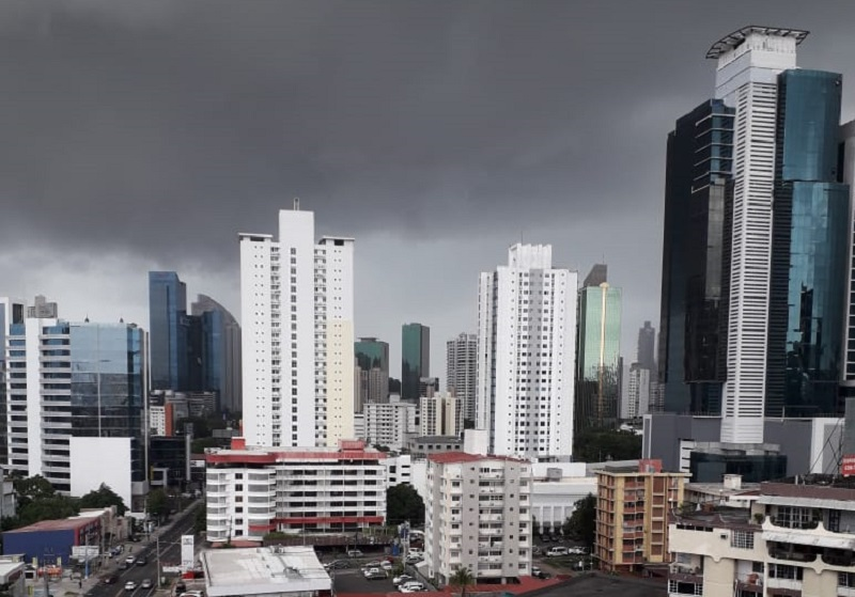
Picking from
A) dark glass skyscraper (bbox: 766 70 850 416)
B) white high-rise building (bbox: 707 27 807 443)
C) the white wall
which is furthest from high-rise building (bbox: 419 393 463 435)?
dark glass skyscraper (bbox: 766 70 850 416)

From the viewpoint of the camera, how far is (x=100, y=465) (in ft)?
149

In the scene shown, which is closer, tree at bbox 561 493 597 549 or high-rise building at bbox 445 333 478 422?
tree at bbox 561 493 597 549

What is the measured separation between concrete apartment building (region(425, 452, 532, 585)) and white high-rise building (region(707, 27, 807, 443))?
75.1 ft

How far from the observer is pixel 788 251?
142ft

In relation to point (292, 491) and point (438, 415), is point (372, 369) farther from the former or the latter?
point (292, 491)

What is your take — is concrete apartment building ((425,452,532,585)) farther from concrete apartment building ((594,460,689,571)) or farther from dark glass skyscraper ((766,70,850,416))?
dark glass skyscraper ((766,70,850,416))

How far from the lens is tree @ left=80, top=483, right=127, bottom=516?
40500mm

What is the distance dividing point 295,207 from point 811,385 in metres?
40.4

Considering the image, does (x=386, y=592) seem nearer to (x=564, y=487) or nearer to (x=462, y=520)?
(x=462, y=520)

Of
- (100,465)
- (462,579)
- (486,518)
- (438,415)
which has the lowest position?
(438,415)

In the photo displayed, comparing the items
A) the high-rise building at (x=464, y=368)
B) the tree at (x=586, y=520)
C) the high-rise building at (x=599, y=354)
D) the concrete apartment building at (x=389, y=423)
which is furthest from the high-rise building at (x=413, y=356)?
the tree at (x=586, y=520)

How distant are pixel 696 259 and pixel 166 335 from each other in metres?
97.9

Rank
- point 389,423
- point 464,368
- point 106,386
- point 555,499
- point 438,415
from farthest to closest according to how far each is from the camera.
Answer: point 464,368 → point 389,423 → point 438,415 → point 106,386 → point 555,499

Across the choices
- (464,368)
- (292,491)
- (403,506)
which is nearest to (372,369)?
(464,368)
